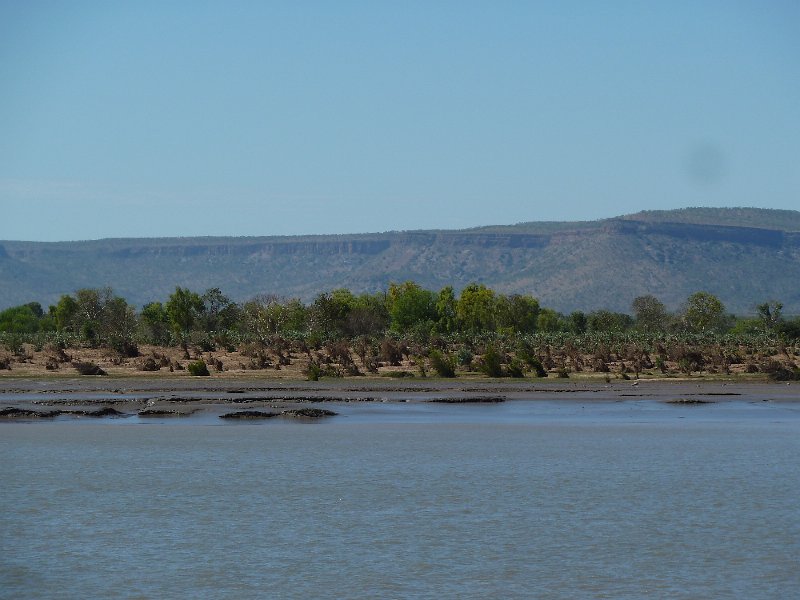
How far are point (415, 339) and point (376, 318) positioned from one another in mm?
20873

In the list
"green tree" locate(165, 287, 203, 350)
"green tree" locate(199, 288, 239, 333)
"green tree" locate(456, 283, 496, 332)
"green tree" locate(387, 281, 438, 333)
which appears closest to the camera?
"green tree" locate(165, 287, 203, 350)

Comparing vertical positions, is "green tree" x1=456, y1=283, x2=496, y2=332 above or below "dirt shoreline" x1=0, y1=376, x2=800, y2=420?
above

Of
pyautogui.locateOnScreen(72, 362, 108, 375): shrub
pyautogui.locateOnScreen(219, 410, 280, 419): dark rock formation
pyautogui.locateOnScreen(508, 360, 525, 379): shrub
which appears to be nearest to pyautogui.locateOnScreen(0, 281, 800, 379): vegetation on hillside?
pyautogui.locateOnScreen(508, 360, 525, 379): shrub

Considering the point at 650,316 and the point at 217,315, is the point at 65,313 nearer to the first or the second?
the point at 217,315

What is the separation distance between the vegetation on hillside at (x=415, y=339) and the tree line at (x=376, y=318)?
173 millimetres

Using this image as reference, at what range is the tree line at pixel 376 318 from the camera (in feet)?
289

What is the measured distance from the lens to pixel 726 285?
199250 millimetres

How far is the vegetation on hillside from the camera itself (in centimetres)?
5450

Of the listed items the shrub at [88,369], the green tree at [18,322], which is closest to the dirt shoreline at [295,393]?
the shrub at [88,369]

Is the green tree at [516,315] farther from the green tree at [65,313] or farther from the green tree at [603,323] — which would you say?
the green tree at [65,313]

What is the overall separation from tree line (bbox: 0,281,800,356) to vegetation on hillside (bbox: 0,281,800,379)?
0.17 meters

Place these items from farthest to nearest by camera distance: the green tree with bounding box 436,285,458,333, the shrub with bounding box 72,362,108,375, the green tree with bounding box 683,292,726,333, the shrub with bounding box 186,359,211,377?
the green tree with bounding box 683,292,726,333 < the green tree with bounding box 436,285,458,333 < the shrub with bounding box 72,362,108,375 < the shrub with bounding box 186,359,211,377

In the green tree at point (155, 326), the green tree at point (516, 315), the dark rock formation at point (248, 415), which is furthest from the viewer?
the green tree at point (516, 315)

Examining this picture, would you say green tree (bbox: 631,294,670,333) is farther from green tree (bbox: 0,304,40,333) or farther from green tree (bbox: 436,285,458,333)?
green tree (bbox: 0,304,40,333)
